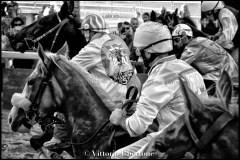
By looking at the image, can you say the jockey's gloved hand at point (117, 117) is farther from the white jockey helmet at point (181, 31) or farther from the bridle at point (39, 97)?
the white jockey helmet at point (181, 31)

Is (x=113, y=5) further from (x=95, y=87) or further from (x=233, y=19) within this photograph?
(x=95, y=87)

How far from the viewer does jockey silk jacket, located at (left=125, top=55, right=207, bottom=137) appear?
5129mm

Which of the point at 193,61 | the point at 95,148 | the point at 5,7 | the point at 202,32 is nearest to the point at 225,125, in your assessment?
the point at 95,148

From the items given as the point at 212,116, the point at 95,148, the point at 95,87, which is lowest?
the point at 95,148

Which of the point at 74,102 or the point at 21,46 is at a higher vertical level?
the point at 74,102

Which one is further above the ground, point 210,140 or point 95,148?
point 210,140

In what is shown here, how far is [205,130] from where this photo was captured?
3926 millimetres

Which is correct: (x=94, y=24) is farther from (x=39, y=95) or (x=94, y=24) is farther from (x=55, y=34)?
(x=39, y=95)

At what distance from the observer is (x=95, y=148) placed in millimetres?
6078

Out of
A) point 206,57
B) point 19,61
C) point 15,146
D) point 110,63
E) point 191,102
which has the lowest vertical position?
point 15,146

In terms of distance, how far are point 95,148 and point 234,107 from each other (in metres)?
2.55

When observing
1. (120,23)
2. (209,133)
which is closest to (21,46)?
(120,23)

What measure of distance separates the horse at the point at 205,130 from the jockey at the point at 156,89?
0.86 m

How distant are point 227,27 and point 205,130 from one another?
20.0ft
